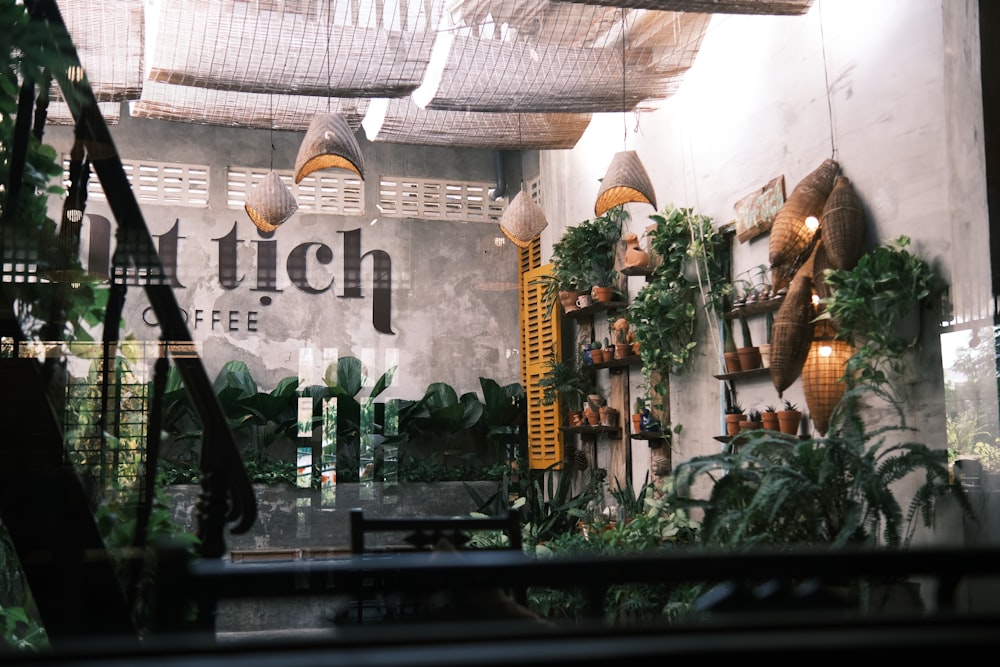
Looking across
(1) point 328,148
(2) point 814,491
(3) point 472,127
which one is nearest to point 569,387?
(3) point 472,127

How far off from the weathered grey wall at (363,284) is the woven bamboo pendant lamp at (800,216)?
12.3 feet

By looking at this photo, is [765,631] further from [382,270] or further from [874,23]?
[382,270]

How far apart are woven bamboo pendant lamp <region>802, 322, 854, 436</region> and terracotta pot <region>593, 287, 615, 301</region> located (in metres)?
2.56

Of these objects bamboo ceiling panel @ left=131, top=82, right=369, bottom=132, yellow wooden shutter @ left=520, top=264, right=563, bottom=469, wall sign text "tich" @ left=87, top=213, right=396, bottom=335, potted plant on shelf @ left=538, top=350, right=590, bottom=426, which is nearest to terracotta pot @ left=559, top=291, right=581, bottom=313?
yellow wooden shutter @ left=520, top=264, right=563, bottom=469

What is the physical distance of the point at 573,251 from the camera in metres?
6.92

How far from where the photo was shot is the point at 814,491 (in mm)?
3279

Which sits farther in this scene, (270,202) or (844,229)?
(270,202)

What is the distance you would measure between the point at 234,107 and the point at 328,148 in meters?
1.79

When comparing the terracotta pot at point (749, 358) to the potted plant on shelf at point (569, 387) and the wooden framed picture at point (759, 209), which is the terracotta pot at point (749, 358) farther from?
the potted plant on shelf at point (569, 387)

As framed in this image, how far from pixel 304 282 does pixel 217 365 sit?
37.8 inches

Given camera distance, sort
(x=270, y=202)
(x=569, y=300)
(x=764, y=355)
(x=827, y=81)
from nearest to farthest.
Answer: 1. (x=827, y=81)
2. (x=764, y=355)
3. (x=270, y=202)
4. (x=569, y=300)

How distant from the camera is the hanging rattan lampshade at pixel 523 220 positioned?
654cm

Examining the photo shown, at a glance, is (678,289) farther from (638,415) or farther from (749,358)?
(638,415)

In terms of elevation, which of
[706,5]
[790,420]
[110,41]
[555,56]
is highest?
[555,56]
